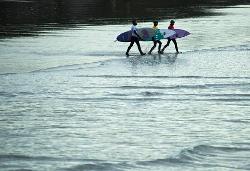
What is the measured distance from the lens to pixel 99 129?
47.0 ft

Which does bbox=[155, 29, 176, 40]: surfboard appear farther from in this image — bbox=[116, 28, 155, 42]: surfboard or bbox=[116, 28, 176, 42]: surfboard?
bbox=[116, 28, 155, 42]: surfboard

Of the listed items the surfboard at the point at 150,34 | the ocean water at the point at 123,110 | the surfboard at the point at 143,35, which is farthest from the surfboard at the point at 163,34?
the ocean water at the point at 123,110

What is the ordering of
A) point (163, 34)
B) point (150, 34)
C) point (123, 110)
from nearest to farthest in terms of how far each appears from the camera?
point (123, 110) → point (163, 34) → point (150, 34)

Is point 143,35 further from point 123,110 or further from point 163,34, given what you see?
point 123,110

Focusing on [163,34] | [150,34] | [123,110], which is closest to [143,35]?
[150,34]

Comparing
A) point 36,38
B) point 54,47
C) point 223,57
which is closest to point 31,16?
point 36,38

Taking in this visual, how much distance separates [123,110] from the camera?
54.1ft

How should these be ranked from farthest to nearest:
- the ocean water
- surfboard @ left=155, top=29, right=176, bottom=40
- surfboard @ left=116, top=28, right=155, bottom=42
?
surfboard @ left=116, top=28, right=155, bottom=42 < surfboard @ left=155, top=29, right=176, bottom=40 < the ocean water

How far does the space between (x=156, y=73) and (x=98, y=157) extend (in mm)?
11122

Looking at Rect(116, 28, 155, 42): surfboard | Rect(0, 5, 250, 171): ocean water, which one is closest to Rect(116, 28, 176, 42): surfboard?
Rect(116, 28, 155, 42): surfboard

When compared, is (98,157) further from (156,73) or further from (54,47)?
(54,47)

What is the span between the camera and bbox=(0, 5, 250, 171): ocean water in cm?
1202

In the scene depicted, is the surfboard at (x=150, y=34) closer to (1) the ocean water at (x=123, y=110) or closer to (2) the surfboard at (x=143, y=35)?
Result: (2) the surfboard at (x=143, y=35)

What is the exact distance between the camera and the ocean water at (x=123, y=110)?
12016 mm
